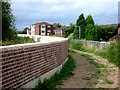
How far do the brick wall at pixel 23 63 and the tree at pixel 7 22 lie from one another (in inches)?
924

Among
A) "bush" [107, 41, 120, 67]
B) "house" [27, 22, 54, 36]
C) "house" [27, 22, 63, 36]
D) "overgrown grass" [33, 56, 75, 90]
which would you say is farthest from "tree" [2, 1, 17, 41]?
"house" [27, 22, 54, 36]

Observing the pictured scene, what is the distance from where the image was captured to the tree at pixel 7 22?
1391 inches

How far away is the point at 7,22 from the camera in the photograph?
3581 cm

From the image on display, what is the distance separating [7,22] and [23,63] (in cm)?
2697

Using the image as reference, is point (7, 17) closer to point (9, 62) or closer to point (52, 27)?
point (9, 62)

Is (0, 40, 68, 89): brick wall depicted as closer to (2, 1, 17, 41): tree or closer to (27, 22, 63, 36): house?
(2, 1, 17, 41): tree

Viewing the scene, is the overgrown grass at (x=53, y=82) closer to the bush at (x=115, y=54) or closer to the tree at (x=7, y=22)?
the bush at (x=115, y=54)

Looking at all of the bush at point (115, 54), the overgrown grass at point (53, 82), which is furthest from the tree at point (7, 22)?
the overgrown grass at point (53, 82)

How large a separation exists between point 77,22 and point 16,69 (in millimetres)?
54659

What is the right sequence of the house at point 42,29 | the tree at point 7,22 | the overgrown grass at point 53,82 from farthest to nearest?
1. the house at point 42,29
2. the tree at point 7,22
3. the overgrown grass at point 53,82

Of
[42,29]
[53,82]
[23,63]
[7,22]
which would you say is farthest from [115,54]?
[42,29]

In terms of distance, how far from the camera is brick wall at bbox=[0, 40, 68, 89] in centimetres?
831

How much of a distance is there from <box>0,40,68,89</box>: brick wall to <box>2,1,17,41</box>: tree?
23.5 metres

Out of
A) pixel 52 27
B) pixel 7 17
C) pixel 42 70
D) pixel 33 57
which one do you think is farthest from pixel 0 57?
pixel 52 27
